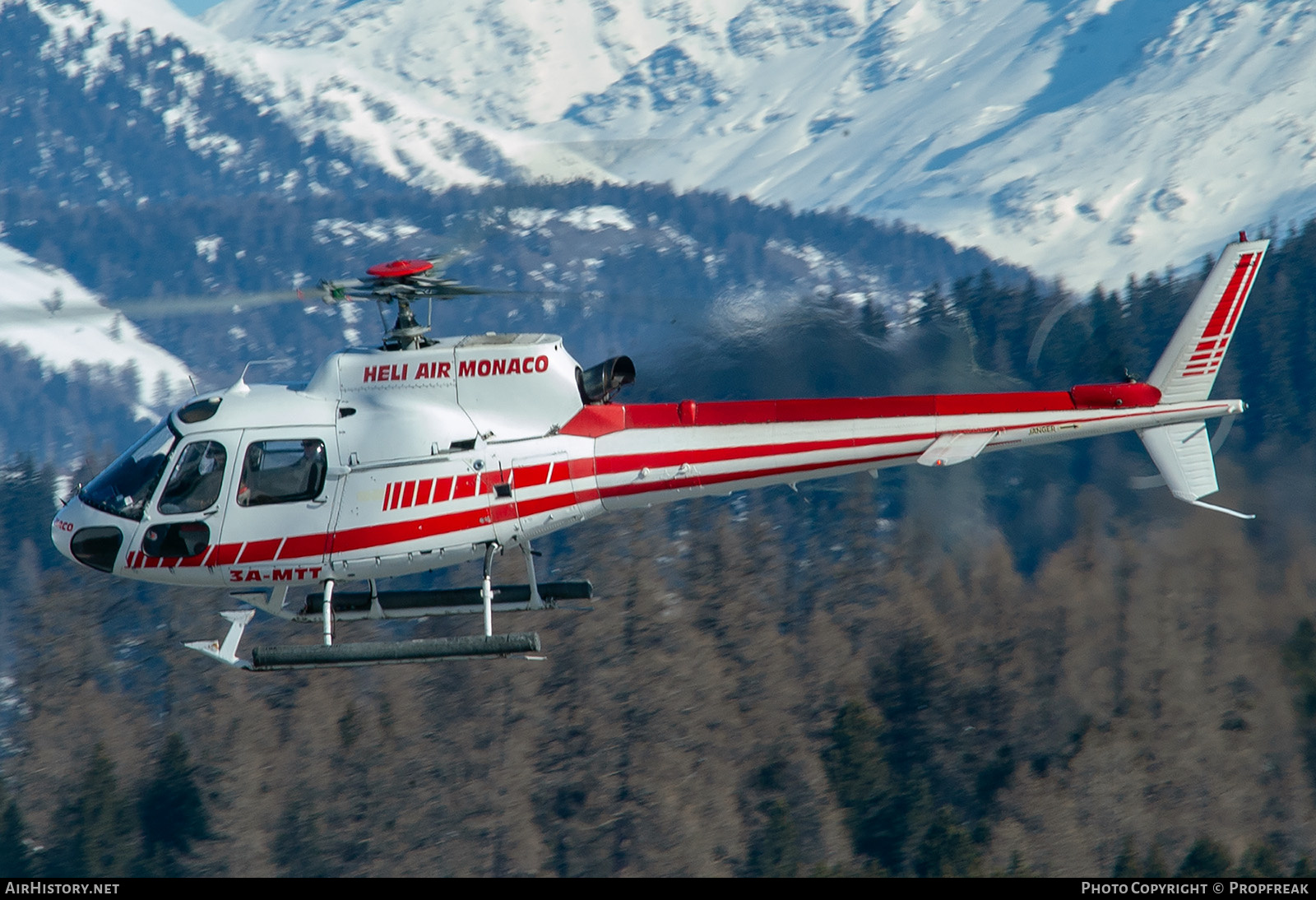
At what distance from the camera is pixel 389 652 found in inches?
490

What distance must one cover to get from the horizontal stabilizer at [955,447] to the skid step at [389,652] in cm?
437

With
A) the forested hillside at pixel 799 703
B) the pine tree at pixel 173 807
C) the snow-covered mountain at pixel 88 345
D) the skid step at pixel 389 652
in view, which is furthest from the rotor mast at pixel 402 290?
the snow-covered mountain at pixel 88 345

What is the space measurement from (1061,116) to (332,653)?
169 m

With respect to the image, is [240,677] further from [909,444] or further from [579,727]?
[909,444]

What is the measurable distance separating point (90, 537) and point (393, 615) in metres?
3.09

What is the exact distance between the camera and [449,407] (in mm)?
13195

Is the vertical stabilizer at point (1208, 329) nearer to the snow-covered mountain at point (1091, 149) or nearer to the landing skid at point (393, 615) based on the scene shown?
the landing skid at point (393, 615)

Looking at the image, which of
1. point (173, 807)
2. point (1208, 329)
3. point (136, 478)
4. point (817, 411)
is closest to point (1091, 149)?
point (173, 807)

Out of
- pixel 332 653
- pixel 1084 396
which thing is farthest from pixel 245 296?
pixel 1084 396

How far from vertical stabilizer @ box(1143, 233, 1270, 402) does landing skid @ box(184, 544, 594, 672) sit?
6188 millimetres

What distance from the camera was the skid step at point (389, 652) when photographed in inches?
490

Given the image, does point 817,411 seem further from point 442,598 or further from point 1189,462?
point 442,598

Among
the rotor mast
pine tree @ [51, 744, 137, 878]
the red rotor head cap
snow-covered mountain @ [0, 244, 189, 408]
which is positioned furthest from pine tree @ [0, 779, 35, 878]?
snow-covered mountain @ [0, 244, 189, 408]

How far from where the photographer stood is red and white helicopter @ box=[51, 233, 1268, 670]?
42.6 ft
